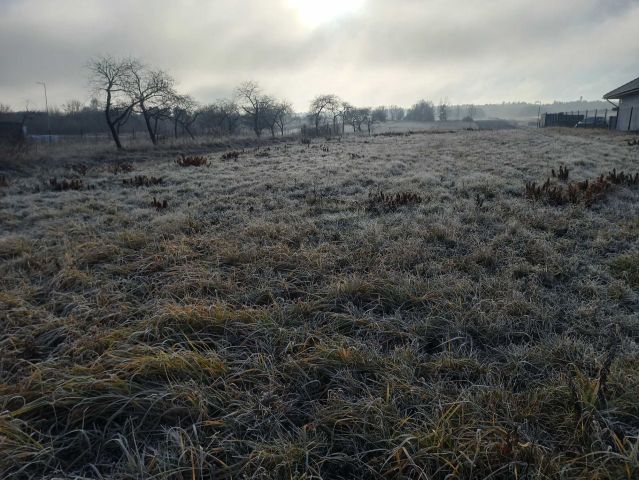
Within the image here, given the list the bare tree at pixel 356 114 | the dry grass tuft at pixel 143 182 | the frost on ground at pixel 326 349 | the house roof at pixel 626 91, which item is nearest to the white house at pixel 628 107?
the house roof at pixel 626 91

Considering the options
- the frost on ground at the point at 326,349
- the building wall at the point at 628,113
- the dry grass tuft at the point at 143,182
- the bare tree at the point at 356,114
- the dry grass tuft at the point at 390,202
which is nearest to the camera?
the frost on ground at the point at 326,349

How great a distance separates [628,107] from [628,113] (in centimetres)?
53

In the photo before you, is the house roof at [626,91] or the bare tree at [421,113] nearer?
the house roof at [626,91]

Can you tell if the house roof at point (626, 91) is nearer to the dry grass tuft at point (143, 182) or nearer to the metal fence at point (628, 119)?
the metal fence at point (628, 119)

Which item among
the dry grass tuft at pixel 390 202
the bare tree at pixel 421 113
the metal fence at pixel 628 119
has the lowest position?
the dry grass tuft at pixel 390 202

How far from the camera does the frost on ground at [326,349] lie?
195 cm

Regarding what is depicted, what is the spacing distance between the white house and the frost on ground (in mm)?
28595

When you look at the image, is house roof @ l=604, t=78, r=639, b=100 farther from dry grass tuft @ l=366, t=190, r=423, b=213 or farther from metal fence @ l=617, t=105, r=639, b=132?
dry grass tuft @ l=366, t=190, r=423, b=213

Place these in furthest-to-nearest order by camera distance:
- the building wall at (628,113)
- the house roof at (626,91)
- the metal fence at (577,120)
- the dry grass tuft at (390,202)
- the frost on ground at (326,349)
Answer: the metal fence at (577,120)
the building wall at (628,113)
the house roof at (626,91)
the dry grass tuft at (390,202)
the frost on ground at (326,349)

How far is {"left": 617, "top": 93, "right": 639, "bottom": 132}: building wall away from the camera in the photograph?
2650 cm

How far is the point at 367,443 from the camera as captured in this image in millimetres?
2039

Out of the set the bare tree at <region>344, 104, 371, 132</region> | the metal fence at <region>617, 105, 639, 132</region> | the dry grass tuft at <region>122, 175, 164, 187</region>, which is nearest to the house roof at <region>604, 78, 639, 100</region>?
the metal fence at <region>617, 105, 639, 132</region>

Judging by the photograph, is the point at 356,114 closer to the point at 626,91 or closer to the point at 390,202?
the point at 626,91

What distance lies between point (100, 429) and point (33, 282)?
283 cm
